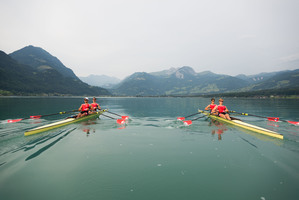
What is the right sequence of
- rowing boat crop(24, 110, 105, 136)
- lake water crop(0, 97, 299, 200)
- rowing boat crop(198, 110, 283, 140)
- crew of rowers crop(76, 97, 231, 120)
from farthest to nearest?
crew of rowers crop(76, 97, 231, 120)
rowing boat crop(24, 110, 105, 136)
rowing boat crop(198, 110, 283, 140)
lake water crop(0, 97, 299, 200)

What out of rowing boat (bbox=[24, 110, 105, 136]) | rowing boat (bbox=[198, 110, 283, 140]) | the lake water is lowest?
rowing boat (bbox=[198, 110, 283, 140])

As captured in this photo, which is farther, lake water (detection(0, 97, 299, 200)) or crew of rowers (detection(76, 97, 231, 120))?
crew of rowers (detection(76, 97, 231, 120))

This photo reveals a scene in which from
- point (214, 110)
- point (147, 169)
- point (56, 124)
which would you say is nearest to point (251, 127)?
point (214, 110)

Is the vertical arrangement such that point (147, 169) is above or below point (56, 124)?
below

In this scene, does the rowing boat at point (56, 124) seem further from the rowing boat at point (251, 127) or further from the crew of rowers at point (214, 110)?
the rowing boat at point (251, 127)

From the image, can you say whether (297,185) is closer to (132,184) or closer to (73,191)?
(132,184)

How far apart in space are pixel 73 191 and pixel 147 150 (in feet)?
14.9

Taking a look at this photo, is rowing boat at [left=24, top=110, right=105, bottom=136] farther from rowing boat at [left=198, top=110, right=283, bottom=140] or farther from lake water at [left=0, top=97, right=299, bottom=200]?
rowing boat at [left=198, top=110, right=283, bottom=140]

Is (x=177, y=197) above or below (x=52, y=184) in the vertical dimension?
below

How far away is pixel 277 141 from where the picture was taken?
33.8ft

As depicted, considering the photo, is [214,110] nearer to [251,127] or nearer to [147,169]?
[251,127]

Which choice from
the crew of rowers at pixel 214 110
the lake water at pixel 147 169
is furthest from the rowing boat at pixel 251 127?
the lake water at pixel 147 169

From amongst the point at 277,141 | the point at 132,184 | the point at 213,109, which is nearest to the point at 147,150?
the point at 132,184

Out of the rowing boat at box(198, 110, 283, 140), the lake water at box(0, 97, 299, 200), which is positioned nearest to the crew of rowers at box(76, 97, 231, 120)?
the rowing boat at box(198, 110, 283, 140)
